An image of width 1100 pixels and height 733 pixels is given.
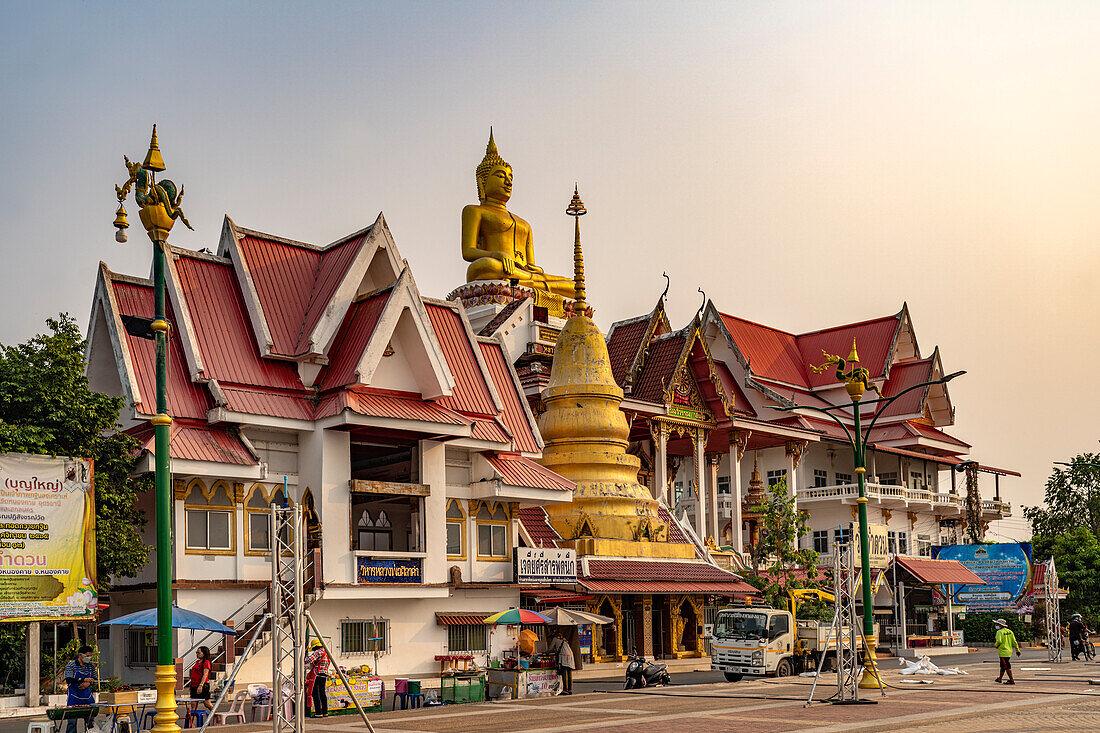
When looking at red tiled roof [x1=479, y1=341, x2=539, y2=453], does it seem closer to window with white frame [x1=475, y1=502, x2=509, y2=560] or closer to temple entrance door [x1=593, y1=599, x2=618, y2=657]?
window with white frame [x1=475, y1=502, x2=509, y2=560]

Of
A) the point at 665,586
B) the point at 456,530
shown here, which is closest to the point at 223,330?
the point at 456,530

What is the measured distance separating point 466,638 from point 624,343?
18309 millimetres

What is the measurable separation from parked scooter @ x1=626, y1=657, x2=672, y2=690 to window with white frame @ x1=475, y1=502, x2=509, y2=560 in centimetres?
490

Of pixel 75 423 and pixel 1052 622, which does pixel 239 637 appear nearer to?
pixel 75 423

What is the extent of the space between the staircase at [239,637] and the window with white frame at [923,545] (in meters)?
39.5

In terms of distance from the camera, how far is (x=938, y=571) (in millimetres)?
51406

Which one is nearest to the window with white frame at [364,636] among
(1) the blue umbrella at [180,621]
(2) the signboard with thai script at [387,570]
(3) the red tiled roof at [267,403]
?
(2) the signboard with thai script at [387,570]

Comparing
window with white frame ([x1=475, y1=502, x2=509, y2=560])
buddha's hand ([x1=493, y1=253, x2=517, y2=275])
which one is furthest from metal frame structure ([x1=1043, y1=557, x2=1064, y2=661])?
buddha's hand ([x1=493, y1=253, x2=517, y2=275])

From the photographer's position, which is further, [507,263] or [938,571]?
[507,263]

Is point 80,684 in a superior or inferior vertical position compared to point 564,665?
superior

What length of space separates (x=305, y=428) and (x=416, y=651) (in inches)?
244

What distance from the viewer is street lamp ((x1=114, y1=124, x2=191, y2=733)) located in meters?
16.1

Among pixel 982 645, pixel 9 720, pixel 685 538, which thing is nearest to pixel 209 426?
pixel 9 720

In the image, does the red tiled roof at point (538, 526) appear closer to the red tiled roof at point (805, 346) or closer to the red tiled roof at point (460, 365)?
the red tiled roof at point (460, 365)
